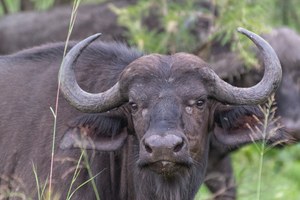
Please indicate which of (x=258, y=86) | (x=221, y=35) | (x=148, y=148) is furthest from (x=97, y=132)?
(x=221, y=35)

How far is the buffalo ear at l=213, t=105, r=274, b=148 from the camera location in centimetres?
695

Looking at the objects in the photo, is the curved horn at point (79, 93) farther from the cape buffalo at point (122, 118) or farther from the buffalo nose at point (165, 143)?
the buffalo nose at point (165, 143)

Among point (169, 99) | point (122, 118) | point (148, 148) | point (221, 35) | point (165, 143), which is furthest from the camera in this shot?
point (221, 35)

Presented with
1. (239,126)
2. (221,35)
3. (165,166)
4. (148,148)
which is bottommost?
(221,35)

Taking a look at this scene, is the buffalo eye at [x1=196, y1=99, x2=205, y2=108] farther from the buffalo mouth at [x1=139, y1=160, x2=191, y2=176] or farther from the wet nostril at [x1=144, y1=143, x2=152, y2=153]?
the wet nostril at [x1=144, y1=143, x2=152, y2=153]

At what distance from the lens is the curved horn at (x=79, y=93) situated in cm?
668

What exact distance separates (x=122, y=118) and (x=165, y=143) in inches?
34.2

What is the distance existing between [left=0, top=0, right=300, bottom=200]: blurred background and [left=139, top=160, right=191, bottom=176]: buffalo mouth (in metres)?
2.56

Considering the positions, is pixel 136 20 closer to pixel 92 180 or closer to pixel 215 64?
pixel 215 64

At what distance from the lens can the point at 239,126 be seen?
700 centimetres

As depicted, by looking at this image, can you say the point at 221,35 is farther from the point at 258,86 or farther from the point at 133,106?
the point at 133,106

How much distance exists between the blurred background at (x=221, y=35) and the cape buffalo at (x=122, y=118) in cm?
206

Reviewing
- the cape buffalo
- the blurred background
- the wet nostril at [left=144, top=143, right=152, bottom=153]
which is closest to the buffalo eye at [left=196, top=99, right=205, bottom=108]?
the cape buffalo

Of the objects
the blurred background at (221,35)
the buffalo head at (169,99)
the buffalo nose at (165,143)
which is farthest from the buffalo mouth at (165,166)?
the blurred background at (221,35)
